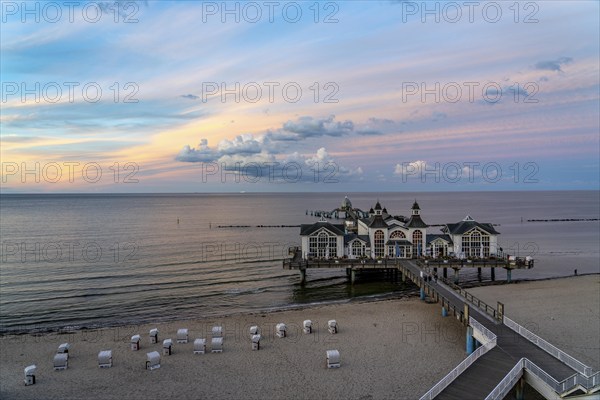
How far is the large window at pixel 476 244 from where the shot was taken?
4912 centimetres

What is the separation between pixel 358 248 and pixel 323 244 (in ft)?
12.8

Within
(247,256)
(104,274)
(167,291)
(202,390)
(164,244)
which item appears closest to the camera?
(202,390)

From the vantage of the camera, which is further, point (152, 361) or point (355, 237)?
point (355, 237)

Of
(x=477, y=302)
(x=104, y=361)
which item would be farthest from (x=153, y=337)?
(x=477, y=302)

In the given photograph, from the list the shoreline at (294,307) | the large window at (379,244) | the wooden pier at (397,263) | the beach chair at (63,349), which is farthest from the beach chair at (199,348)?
the large window at (379,244)

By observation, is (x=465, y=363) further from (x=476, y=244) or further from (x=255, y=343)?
(x=476, y=244)

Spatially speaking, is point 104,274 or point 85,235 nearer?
point 104,274

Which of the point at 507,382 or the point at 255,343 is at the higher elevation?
the point at 507,382

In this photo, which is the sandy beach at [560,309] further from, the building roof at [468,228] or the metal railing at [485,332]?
the building roof at [468,228]

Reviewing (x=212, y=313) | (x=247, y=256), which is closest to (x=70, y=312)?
(x=212, y=313)

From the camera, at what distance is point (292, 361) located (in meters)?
24.3

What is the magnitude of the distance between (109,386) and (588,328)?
29.5 metres

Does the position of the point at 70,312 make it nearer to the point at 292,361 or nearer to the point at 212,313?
the point at 212,313

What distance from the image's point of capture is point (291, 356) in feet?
82.0
